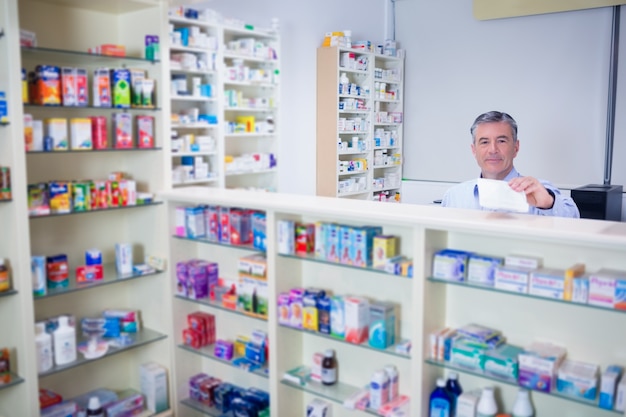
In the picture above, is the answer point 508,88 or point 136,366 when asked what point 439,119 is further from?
point 136,366

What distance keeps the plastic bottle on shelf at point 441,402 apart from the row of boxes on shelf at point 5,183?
218 cm

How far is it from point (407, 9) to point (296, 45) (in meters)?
1.62

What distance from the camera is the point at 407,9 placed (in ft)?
26.8

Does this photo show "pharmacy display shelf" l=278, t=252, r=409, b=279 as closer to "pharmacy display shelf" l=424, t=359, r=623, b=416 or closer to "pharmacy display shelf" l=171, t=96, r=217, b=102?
"pharmacy display shelf" l=424, t=359, r=623, b=416

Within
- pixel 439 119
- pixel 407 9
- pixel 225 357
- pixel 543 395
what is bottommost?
pixel 225 357

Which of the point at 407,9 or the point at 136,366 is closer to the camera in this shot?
the point at 136,366

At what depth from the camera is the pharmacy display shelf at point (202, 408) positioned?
337 centimetres

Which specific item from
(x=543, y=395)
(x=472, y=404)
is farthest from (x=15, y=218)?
(x=543, y=395)

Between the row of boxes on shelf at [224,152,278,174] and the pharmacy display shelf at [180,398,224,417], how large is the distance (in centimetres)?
338

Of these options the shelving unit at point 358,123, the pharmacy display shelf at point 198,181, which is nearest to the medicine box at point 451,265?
the pharmacy display shelf at point 198,181

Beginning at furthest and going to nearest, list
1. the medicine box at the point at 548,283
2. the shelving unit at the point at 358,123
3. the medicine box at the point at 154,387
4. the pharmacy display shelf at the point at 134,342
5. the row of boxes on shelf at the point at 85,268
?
1. the shelving unit at the point at 358,123
2. the medicine box at the point at 154,387
3. the pharmacy display shelf at the point at 134,342
4. the row of boxes on shelf at the point at 85,268
5. the medicine box at the point at 548,283

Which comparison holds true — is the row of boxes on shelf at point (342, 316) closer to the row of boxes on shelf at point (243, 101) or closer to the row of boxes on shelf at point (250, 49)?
the row of boxes on shelf at point (243, 101)

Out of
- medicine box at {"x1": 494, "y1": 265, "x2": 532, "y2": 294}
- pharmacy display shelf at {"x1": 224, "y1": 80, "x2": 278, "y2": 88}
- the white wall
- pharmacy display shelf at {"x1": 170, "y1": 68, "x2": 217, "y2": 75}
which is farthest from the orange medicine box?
the white wall

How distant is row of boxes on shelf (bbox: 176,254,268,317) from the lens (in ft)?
10.1
